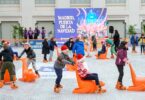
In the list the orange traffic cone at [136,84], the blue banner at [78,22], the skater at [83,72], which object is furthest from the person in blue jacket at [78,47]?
the blue banner at [78,22]

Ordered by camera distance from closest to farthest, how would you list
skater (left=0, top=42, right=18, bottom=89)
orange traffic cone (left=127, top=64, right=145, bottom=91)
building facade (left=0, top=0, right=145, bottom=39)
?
orange traffic cone (left=127, top=64, right=145, bottom=91)
skater (left=0, top=42, right=18, bottom=89)
building facade (left=0, top=0, right=145, bottom=39)

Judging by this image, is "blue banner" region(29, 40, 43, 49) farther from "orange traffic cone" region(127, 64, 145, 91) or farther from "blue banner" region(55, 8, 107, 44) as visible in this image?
"orange traffic cone" region(127, 64, 145, 91)

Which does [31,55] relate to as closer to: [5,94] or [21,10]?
[5,94]

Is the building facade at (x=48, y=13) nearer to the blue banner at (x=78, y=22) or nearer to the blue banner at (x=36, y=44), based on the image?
the blue banner at (x=36, y=44)

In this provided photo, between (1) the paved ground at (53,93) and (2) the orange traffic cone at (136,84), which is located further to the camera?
(2) the orange traffic cone at (136,84)

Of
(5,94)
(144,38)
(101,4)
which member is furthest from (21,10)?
(5,94)

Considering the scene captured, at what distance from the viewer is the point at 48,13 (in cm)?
5453

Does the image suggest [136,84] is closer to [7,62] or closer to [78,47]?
[7,62]

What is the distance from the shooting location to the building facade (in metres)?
54.3

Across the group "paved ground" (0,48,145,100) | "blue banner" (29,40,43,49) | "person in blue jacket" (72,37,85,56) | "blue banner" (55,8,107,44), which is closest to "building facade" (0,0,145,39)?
"blue banner" (29,40,43,49)

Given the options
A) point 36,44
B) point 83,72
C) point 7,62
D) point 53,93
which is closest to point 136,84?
point 83,72

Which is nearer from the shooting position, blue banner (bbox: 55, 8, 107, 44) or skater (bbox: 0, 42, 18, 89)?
skater (bbox: 0, 42, 18, 89)

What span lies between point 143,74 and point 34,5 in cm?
3675

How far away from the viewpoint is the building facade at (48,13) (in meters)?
54.3
